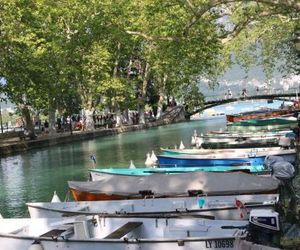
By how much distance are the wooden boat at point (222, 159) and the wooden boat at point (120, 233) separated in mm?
10564

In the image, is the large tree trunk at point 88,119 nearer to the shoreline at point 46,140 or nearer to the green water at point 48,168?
the shoreline at point 46,140

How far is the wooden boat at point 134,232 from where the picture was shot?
9.33m

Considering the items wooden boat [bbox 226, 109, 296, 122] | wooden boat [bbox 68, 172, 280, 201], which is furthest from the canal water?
wooden boat [bbox 226, 109, 296, 122]

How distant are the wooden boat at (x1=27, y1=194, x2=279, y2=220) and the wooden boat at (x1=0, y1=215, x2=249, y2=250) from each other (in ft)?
2.16

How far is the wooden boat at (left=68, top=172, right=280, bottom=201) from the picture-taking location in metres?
14.6

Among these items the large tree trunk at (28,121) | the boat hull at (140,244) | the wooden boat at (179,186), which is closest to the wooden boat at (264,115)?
the large tree trunk at (28,121)

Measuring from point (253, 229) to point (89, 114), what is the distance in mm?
53304

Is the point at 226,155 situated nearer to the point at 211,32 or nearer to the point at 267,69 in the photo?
the point at 211,32

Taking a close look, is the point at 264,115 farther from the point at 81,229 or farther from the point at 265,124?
the point at 81,229

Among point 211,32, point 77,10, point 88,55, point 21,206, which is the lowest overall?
point 21,206

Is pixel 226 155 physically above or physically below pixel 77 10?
below

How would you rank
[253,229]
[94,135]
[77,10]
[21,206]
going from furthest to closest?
[94,135], [77,10], [21,206], [253,229]

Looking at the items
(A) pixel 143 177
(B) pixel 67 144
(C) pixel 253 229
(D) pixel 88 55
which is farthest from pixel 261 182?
(D) pixel 88 55

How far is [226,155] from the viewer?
23375 mm
